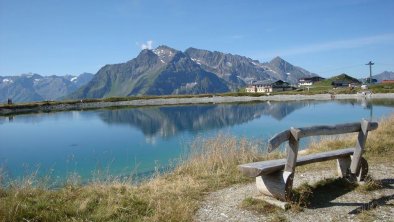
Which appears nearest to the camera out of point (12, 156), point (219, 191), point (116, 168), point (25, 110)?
point (219, 191)

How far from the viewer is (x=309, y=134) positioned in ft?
25.4

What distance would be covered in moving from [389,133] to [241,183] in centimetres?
1056

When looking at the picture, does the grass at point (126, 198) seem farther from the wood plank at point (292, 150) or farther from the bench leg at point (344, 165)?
the wood plank at point (292, 150)

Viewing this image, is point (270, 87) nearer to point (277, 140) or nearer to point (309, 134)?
point (309, 134)

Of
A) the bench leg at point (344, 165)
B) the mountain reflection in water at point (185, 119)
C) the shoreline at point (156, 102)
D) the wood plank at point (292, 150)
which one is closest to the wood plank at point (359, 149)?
the bench leg at point (344, 165)

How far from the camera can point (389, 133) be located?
57.4 feet

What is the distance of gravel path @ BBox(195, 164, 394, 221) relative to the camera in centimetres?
728

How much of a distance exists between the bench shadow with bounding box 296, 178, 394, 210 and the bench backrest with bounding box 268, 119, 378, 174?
1.65 ft

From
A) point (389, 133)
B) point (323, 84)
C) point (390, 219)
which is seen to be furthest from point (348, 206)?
point (323, 84)

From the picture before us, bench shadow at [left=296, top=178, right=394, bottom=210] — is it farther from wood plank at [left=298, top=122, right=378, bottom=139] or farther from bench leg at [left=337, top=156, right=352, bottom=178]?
wood plank at [left=298, top=122, right=378, bottom=139]

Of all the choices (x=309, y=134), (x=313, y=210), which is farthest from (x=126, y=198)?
(x=309, y=134)

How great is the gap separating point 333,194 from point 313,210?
135 cm

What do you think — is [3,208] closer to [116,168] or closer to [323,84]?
[116,168]

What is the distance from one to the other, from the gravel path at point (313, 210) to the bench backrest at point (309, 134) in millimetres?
906
